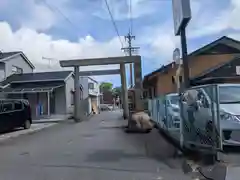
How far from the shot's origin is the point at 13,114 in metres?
20.5

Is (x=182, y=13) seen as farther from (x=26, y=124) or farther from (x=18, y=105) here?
(x=26, y=124)

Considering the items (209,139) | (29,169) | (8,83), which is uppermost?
(8,83)

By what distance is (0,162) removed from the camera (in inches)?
386

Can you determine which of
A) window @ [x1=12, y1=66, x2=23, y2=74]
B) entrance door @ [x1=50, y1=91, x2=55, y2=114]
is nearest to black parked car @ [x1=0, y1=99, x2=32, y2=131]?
entrance door @ [x1=50, y1=91, x2=55, y2=114]

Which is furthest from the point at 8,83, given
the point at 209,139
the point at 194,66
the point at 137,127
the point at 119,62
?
the point at 209,139

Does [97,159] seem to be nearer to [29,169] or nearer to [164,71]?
[29,169]

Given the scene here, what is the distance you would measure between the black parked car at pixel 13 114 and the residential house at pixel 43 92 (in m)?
10.5

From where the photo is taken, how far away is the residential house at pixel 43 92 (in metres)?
33.2

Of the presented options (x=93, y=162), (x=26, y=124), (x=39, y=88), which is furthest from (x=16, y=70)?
(x=93, y=162)

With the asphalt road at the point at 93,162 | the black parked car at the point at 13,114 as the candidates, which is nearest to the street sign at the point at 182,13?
the asphalt road at the point at 93,162

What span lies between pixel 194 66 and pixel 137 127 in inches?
454

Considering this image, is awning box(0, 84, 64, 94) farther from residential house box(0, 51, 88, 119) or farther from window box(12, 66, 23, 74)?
window box(12, 66, 23, 74)

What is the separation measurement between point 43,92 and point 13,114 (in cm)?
1254

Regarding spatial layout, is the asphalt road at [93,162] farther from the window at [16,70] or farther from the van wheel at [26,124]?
the window at [16,70]
